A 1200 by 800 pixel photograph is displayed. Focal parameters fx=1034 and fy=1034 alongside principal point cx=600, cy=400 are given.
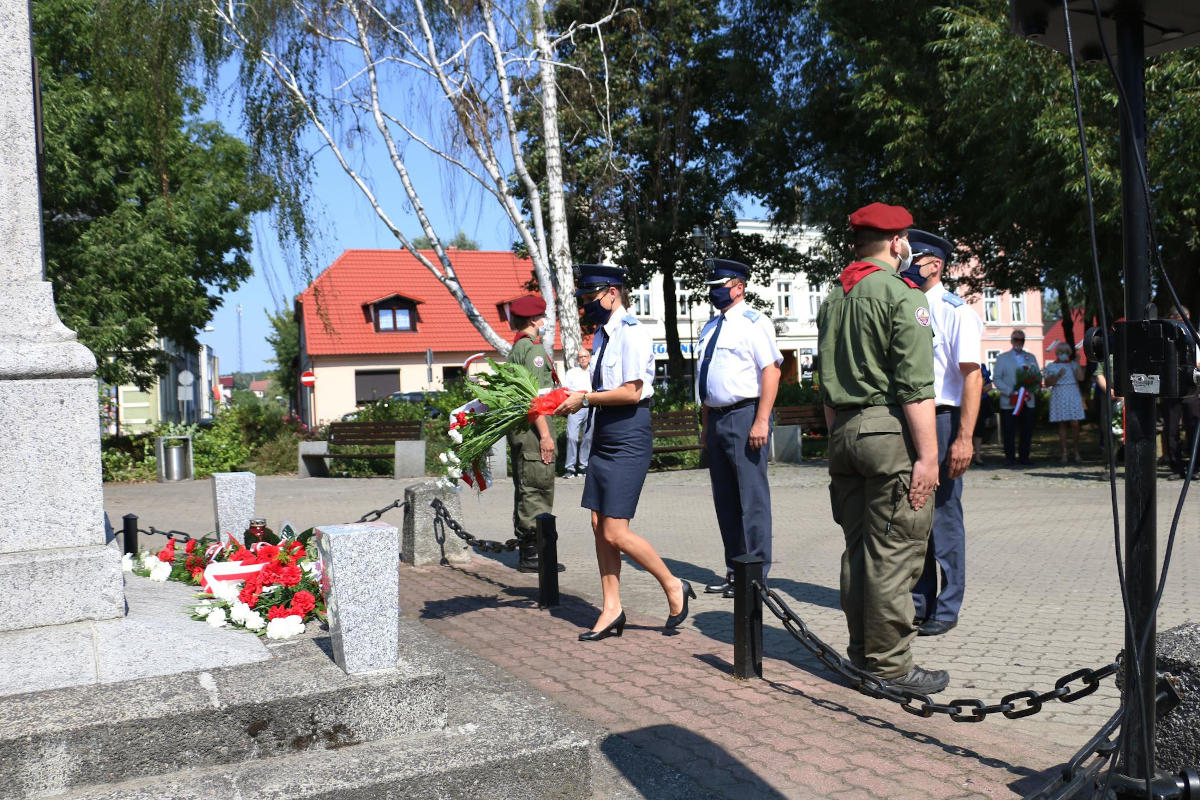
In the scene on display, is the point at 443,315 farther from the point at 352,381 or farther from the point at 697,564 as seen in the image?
the point at 697,564

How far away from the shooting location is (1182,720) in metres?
3.29

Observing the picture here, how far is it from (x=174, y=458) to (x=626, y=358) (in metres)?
15.6

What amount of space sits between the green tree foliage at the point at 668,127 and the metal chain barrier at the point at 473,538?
47.1 ft

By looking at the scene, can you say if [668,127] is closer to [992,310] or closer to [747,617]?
[747,617]

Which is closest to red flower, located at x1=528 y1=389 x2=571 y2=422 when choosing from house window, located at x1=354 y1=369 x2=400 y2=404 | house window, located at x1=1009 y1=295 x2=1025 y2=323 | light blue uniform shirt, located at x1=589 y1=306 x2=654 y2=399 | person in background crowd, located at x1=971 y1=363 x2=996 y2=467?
light blue uniform shirt, located at x1=589 y1=306 x2=654 y2=399

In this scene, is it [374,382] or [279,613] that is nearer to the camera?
[279,613]

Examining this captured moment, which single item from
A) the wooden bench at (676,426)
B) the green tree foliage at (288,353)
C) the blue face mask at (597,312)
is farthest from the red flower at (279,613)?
the green tree foliage at (288,353)

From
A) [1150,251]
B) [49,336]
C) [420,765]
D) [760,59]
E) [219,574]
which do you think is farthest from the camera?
[760,59]

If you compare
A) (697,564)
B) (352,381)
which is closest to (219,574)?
(697,564)

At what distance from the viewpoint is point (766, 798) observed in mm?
3717

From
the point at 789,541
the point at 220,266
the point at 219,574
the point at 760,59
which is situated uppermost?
the point at 760,59

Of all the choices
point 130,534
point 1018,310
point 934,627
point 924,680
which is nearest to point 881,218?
point 924,680

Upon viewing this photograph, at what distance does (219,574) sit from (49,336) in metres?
1.55

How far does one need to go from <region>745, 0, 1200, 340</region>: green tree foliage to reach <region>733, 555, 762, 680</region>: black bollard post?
10799 millimetres
